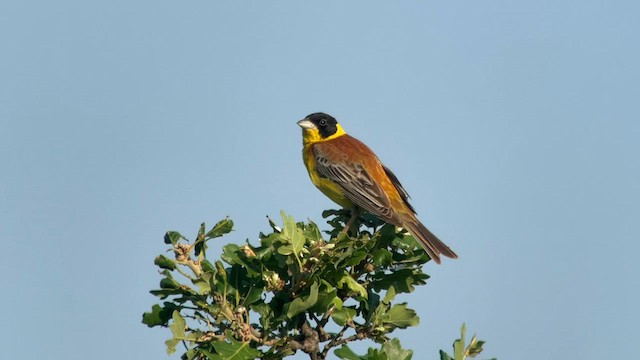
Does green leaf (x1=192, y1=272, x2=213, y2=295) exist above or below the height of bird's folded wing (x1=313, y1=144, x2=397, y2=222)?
below

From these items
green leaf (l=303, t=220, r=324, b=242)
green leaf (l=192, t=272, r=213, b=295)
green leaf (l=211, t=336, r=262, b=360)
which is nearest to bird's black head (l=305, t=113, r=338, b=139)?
green leaf (l=303, t=220, r=324, b=242)

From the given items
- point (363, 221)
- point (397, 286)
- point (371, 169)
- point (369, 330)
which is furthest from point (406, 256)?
point (371, 169)

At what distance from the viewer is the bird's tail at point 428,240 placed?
598 cm

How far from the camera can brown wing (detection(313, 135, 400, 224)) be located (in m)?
7.78

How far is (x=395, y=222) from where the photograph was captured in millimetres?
6719

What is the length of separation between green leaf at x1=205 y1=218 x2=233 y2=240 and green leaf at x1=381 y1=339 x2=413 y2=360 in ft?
3.29

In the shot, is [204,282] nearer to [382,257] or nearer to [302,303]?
[302,303]

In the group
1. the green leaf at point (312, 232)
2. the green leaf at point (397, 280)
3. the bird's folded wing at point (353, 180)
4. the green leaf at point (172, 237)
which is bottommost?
the green leaf at point (397, 280)

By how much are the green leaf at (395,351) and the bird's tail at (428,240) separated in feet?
5.02

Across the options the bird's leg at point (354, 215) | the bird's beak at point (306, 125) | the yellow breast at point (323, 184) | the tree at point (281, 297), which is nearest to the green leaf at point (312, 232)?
the tree at point (281, 297)

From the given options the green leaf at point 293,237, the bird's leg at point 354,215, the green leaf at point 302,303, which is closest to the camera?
the green leaf at point 302,303

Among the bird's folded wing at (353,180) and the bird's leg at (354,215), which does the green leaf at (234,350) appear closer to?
the bird's leg at (354,215)

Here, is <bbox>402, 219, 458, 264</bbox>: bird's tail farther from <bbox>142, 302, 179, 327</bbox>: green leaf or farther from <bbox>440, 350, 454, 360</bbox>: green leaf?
→ <bbox>142, 302, 179, 327</bbox>: green leaf

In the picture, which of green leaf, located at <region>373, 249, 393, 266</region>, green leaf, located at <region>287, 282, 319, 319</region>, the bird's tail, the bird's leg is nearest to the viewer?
green leaf, located at <region>287, 282, 319, 319</region>
